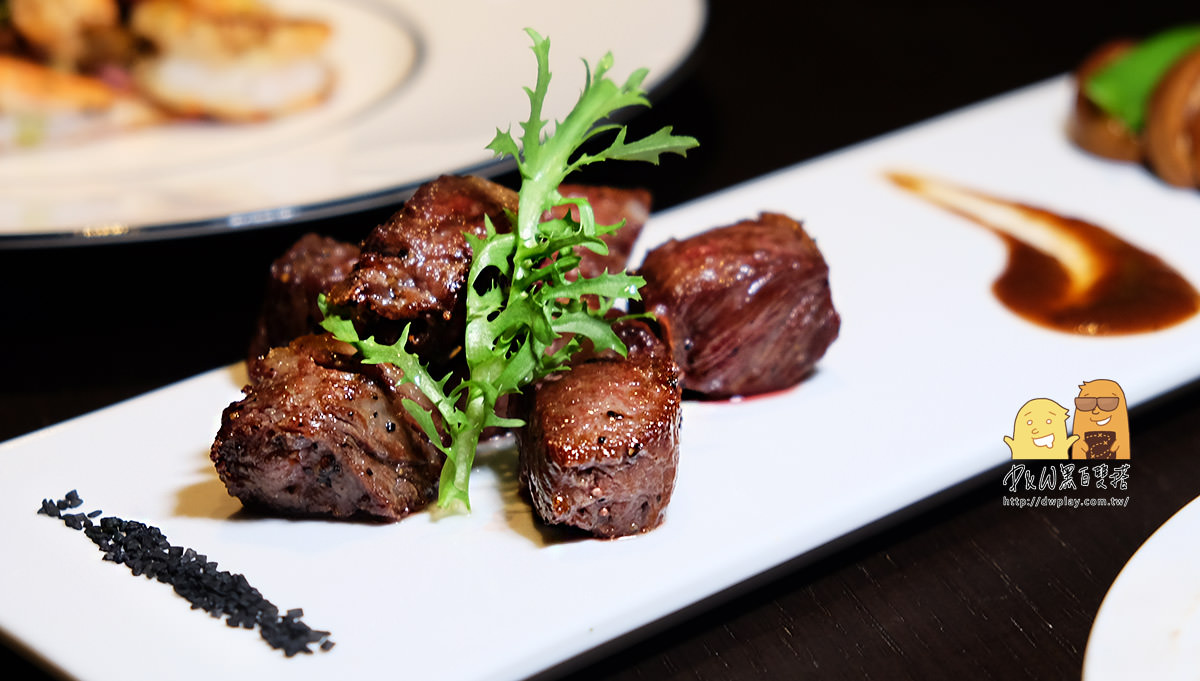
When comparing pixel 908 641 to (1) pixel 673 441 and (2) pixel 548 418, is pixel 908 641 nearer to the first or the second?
(1) pixel 673 441

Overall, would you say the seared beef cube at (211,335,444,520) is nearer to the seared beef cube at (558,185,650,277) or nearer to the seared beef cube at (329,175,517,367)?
the seared beef cube at (329,175,517,367)

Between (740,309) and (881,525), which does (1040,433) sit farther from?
(740,309)

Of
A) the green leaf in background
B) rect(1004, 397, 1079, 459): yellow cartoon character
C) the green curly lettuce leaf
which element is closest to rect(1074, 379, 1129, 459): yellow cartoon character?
rect(1004, 397, 1079, 459): yellow cartoon character

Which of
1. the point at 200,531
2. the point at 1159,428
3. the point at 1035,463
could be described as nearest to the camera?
the point at 200,531

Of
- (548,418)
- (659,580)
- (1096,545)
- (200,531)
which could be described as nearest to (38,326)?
(200,531)

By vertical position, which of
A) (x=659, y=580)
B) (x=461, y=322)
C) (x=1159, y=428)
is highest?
(x=461, y=322)

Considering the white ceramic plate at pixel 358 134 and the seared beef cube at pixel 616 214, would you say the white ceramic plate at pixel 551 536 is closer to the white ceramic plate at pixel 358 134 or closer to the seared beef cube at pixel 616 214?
the seared beef cube at pixel 616 214

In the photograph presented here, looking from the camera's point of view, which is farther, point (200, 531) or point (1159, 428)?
point (1159, 428)
